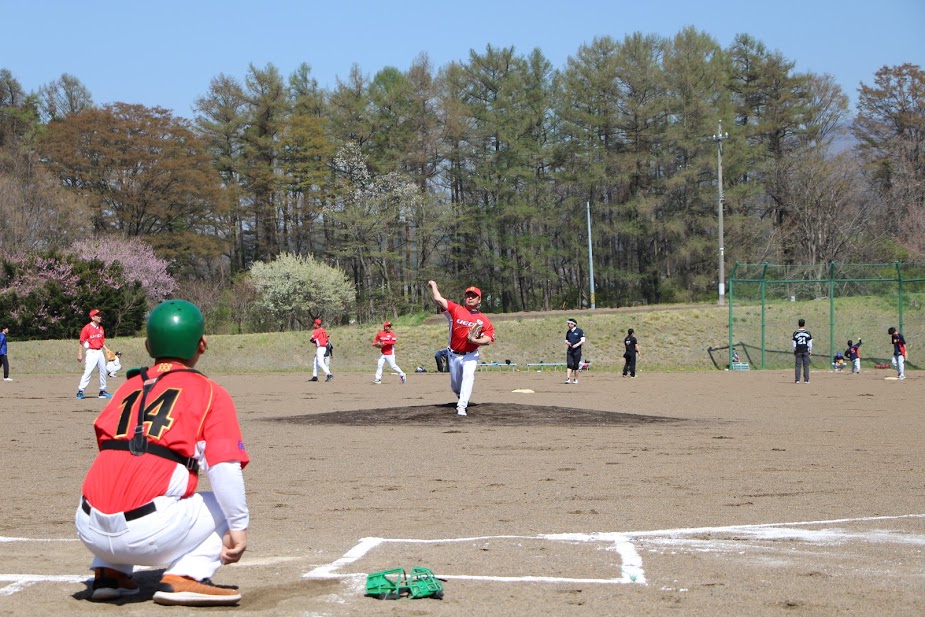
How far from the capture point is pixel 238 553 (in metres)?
4.52

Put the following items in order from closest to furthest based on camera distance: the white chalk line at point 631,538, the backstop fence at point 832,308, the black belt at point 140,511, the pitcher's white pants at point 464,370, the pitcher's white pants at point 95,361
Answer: the black belt at point 140,511
the white chalk line at point 631,538
the pitcher's white pants at point 464,370
the pitcher's white pants at point 95,361
the backstop fence at point 832,308

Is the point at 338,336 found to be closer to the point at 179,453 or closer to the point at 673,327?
the point at 673,327

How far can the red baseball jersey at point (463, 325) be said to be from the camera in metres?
15.6

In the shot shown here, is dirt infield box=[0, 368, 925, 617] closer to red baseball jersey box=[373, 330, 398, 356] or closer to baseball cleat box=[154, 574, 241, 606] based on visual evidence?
baseball cleat box=[154, 574, 241, 606]

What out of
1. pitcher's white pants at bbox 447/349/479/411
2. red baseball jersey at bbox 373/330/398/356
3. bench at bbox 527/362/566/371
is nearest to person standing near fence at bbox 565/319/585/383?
red baseball jersey at bbox 373/330/398/356

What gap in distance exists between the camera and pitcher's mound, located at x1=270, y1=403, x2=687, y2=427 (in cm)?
1555

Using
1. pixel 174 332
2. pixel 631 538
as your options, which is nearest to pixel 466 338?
pixel 631 538

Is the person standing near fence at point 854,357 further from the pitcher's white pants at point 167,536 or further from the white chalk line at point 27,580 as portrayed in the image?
the pitcher's white pants at point 167,536

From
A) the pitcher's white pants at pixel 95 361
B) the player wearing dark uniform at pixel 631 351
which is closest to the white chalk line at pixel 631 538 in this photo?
the pitcher's white pants at pixel 95 361

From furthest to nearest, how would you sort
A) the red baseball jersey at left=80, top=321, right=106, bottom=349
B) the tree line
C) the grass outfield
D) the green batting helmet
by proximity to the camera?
the tree line, the grass outfield, the red baseball jersey at left=80, top=321, right=106, bottom=349, the green batting helmet

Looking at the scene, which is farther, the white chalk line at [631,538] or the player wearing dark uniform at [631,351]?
the player wearing dark uniform at [631,351]

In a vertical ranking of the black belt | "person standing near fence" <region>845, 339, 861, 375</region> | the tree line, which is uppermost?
the tree line

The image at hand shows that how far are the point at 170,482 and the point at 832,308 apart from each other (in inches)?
1361

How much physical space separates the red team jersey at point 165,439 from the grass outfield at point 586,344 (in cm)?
3431
